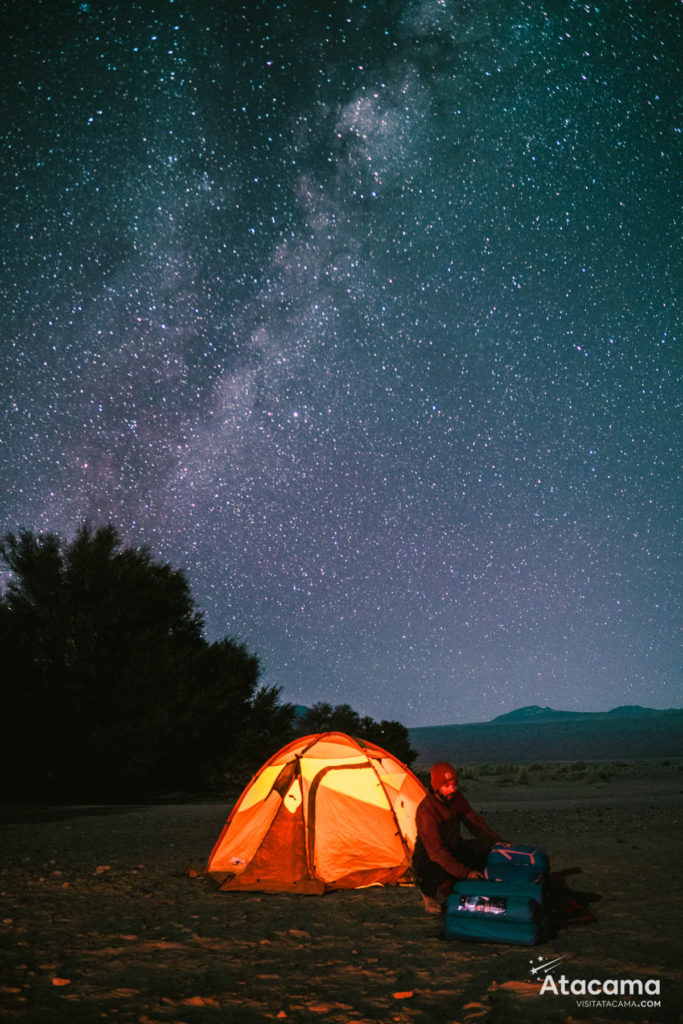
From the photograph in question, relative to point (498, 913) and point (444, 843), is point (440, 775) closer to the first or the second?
point (444, 843)

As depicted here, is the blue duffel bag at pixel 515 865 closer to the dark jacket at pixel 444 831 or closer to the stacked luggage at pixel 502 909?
the stacked luggage at pixel 502 909

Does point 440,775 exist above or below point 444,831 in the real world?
above

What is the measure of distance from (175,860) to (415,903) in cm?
397

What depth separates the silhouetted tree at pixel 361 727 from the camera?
29.9 meters

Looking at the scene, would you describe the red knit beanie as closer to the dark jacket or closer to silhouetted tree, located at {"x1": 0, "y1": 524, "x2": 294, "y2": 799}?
the dark jacket

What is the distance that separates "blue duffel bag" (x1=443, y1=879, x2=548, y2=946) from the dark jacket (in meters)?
0.34

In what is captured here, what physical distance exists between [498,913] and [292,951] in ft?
5.00

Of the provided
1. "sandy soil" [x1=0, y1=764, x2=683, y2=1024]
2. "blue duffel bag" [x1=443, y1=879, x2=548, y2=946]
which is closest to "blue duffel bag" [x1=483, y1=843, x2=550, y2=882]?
"blue duffel bag" [x1=443, y1=879, x2=548, y2=946]

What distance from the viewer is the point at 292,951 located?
5004 mm

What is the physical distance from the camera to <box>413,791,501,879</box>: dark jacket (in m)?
5.61

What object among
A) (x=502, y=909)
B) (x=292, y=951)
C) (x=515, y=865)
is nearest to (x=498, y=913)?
(x=502, y=909)

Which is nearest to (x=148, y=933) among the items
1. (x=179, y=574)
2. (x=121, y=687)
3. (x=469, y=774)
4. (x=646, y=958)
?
(x=646, y=958)

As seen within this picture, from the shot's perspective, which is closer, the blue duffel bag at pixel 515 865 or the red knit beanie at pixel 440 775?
the blue duffel bag at pixel 515 865

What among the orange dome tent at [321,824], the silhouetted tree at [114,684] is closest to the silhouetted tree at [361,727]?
the silhouetted tree at [114,684]
